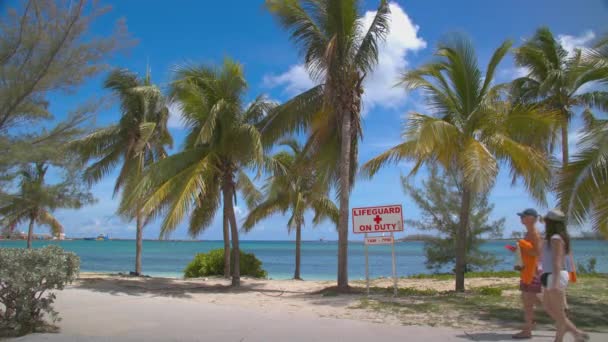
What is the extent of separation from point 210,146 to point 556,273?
1081cm

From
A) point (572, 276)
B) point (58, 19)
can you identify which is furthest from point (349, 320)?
point (58, 19)

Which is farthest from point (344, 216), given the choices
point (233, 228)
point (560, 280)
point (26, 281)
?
point (26, 281)

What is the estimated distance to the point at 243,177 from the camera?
16.4 meters

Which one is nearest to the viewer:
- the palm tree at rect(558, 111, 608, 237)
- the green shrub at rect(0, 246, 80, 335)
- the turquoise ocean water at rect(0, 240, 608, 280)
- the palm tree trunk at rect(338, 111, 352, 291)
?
the green shrub at rect(0, 246, 80, 335)

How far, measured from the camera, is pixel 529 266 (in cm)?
668

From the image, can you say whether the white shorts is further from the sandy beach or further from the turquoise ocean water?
the turquoise ocean water

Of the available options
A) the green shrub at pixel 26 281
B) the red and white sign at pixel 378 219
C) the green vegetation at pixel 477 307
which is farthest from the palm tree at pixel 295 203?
the green shrub at pixel 26 281

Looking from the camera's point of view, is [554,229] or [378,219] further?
[378,219]

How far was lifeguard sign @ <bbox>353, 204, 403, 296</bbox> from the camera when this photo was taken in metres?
11.4

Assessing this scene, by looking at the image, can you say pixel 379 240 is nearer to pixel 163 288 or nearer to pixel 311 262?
pixel 163 288

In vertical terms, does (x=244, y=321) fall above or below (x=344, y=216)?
below

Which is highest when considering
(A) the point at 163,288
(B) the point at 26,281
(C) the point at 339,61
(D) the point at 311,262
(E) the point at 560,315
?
(C) the point at 339,61

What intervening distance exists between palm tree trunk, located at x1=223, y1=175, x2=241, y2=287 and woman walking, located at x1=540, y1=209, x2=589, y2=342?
1000cm

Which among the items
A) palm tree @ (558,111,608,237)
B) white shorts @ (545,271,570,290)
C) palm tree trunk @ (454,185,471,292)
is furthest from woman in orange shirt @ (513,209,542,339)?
palm tree trunk @ (454,185,471,292)
